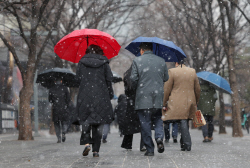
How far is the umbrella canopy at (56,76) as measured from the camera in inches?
490

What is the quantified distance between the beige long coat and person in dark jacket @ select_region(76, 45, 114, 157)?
1708 millimetres

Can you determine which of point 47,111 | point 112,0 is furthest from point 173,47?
point 47,111

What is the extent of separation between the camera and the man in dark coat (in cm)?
664

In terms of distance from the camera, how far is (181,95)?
8000 millimetres

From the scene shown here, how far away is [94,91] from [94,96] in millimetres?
82

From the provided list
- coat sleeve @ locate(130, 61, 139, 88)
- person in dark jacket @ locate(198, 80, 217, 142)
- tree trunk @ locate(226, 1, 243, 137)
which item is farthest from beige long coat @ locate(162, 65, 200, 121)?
tree trunk @ locate(226, 1, 243, 137)

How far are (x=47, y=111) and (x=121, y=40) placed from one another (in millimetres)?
13787

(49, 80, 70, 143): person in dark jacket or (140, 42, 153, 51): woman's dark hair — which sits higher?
(140, 42, 153, 51): woman's dark hair

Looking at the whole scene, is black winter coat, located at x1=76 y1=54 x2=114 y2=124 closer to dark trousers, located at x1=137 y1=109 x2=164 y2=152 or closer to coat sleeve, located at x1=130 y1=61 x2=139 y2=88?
coat sleeve, located at x1=130 y1=61 x2=139 y2=88

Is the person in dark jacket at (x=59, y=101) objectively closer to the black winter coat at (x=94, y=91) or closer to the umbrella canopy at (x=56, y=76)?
the umbrella canopy at (x=56, y=76)

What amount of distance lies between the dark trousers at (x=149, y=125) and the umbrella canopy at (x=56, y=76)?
5.77 m

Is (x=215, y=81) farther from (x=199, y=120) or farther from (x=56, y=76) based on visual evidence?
(x=56, y=76)

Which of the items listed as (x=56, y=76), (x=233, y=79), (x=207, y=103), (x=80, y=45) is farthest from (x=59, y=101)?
(x=233, y=79)

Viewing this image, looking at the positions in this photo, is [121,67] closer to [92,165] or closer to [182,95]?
[182,95]
